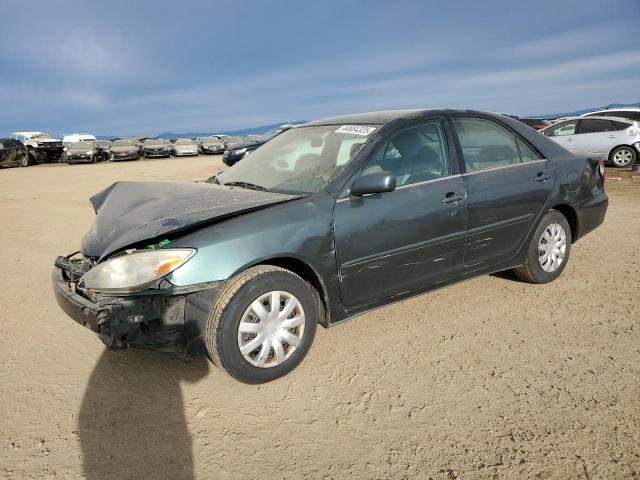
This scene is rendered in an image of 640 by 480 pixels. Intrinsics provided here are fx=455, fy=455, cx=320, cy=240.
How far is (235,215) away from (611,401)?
7.45ft

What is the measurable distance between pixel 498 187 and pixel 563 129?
1154 cm

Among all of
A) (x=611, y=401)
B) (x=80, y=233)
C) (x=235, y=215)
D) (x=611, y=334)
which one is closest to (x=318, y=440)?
(x=235, y=215)

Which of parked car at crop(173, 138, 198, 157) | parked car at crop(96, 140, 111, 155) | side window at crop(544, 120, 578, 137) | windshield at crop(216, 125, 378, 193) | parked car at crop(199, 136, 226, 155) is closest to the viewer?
windshield at crop(216, 125, 378, 193)

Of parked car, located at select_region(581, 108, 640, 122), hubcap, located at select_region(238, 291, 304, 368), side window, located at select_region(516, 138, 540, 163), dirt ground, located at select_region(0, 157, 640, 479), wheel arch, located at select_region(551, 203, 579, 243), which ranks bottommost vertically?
dirt ground, located at select_region(0, 157, 640, 479)

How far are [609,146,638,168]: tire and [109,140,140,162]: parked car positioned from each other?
22056 millimetres

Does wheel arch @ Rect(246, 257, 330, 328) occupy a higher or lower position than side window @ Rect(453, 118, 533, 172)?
lower

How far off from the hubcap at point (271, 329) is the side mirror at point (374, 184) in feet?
2.55

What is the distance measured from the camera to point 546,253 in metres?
3.98

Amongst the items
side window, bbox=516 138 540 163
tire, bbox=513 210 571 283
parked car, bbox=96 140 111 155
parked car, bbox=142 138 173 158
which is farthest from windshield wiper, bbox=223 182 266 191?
parked car, bbox=142 138 173 158

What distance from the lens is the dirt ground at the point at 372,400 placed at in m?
2.06

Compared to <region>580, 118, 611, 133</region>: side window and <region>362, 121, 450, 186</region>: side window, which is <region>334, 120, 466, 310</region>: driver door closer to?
<region>362, 121, 450, 186</region>: side window

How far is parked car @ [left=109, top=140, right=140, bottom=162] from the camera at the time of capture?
79.9 ft

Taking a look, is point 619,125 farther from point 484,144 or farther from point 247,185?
point 247,185

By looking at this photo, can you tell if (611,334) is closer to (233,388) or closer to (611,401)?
(611,401)
